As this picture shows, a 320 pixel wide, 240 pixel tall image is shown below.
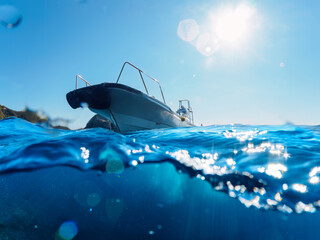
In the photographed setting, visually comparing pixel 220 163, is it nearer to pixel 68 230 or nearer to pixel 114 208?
pixel 114 208

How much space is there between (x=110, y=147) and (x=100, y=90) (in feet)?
16.1

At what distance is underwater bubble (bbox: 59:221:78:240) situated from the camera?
2299 millimetres

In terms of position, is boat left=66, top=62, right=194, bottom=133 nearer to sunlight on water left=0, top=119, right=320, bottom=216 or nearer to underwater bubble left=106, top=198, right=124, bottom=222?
sunlight on water left=0, top=119, right=320, bottom=216

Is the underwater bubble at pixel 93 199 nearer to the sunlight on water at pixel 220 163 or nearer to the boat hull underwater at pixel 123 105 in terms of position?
the sunlight on water at pixel 220 163

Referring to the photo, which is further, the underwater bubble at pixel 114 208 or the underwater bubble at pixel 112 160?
the underwater bubble at pixel 112 160

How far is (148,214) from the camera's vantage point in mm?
2707

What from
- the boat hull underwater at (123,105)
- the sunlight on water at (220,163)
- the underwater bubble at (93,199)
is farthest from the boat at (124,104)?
the underwater bubble at (93,199)

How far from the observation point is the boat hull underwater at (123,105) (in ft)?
26.5

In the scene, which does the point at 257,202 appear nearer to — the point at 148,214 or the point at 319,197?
the point at 319,197

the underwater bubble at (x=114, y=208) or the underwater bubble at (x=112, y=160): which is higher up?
the underwater bubble at (x=112, y=160)

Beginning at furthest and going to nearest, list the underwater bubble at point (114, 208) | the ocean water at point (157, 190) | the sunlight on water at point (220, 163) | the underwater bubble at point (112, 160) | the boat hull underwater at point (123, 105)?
the boat hull underwater at point (123, 105), the underwater bubble at point (112, 160), the sunlight on water at point (220, 163), the underwater bubble at point (114, 208), the ocean water at point (157, 190)

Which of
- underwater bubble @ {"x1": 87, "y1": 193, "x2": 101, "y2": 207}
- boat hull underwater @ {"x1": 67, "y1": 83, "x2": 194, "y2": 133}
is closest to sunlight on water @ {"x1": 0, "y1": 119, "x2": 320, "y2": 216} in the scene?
underwater bubble @ {"x1": 87, "y1": 193, "x2": 101, "y2": 207}

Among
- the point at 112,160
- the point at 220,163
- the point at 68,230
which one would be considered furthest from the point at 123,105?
the point at 68,230

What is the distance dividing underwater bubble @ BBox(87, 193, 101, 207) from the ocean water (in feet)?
0.06
